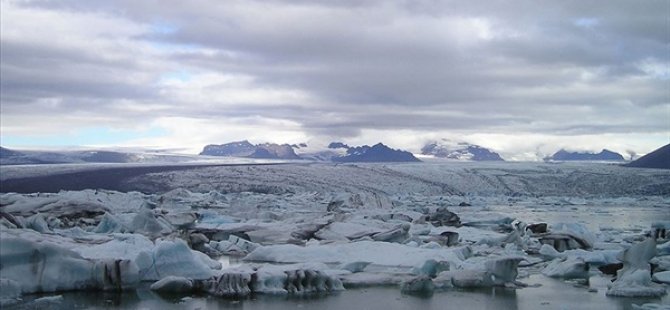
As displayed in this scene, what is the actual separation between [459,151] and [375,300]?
86.8 metres

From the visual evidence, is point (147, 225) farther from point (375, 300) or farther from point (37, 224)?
point (375, 300)

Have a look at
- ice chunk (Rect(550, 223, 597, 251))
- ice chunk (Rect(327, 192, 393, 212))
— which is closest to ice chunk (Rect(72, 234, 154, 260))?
ice chunk (Rect(550, 223, 597, 251))

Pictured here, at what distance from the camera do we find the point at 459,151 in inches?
3615

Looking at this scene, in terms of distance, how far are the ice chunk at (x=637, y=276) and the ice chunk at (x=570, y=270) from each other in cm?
60

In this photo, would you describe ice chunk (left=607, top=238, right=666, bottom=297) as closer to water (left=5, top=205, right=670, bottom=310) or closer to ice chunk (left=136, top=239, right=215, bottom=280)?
water (left=5, top=205, right=670, bottom=310)

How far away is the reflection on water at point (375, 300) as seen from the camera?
6.21 metres

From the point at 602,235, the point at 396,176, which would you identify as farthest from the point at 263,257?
the point at 396,176

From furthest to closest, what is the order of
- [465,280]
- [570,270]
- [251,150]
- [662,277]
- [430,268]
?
1. [251,150]
2. [570,270]
3. [430,268]
4. [662,277]
5. [465,280]

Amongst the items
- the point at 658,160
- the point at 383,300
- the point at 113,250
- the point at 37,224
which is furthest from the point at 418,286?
the point at 658,160

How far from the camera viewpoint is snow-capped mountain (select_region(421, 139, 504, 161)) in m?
89.5

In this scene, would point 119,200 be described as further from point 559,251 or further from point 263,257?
point 559,251

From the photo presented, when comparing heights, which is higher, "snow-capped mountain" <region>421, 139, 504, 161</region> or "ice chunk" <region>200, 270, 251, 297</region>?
"snow-capped mountain" <region>421, 139, 504, 161</region>

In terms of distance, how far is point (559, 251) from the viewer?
34.2ft

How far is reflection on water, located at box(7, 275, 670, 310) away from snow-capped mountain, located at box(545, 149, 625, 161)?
82201 mm
